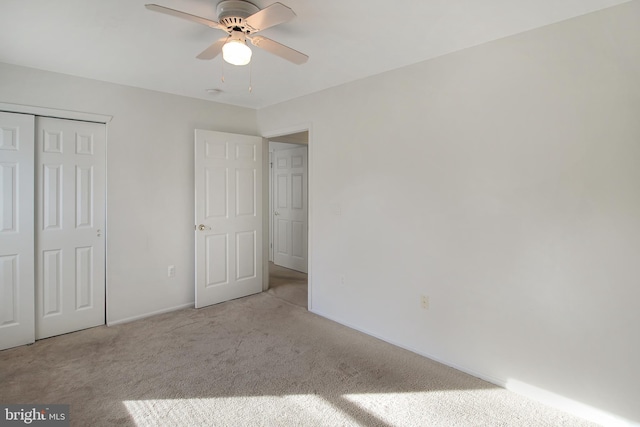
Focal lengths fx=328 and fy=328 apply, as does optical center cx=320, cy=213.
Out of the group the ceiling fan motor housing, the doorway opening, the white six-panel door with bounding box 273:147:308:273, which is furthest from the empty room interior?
the white six-panel door with bounding box 273:147:308:273

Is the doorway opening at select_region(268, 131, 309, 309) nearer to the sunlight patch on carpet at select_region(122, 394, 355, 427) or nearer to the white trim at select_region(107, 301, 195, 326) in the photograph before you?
the white trim at select_region(107, 301, 195, 326)

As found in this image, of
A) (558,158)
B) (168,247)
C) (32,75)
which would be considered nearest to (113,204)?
(168,247)

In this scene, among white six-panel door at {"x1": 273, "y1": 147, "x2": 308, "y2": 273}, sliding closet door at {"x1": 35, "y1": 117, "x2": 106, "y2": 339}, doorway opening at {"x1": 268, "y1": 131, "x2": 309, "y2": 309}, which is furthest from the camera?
white six-panel door at {"x1": 273, "y1": 147, "x2": 308, "y2": 273}

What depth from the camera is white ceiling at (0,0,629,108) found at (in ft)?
A: 6.28

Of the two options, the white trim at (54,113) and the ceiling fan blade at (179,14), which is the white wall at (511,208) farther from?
the white trim at (54,113)

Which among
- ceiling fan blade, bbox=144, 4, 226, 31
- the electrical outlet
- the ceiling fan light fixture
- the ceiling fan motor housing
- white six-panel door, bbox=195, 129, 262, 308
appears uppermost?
the ceiling fan motor housing

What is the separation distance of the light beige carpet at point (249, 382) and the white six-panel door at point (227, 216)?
813mm

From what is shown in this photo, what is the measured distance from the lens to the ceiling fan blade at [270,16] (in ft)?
5.33

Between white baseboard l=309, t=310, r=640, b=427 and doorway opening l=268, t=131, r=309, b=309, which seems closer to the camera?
white baseboard l=309, t=310, r=640, b=427

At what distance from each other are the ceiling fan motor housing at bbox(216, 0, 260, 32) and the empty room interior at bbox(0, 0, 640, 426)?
10 millimetres

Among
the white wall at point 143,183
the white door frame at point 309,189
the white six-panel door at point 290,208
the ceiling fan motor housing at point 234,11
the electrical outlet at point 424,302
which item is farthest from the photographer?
the white six-panel door at point 290,208

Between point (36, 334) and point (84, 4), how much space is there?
2834mm

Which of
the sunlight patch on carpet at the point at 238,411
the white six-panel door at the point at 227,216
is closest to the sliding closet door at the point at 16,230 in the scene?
the white six-panel door at the point at 227,216

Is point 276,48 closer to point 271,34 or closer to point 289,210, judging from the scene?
point 271,34
